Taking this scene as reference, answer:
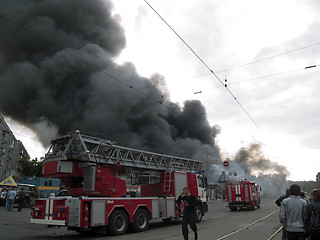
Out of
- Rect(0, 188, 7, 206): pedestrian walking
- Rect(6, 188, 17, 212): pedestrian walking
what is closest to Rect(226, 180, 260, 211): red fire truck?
Rect(6, 188, 17, 212): pedestrian walking

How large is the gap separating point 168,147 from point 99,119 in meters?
8.71

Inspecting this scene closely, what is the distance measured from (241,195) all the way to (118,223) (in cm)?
1336

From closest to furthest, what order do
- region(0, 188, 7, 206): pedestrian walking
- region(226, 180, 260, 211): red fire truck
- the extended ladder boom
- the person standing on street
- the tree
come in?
the person standing on street
the extended ladder boom
region(226, 180, 260, 211): red fire truck
region(0, 188, 7, 206): pedestrian walking
the tree

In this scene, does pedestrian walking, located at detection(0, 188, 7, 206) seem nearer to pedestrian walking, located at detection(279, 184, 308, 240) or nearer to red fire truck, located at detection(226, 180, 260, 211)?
red fire truck, located at detection(226, 180, 260, 211)

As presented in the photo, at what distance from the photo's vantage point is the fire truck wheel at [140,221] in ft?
32.0

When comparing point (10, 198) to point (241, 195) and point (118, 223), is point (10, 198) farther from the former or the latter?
point (241, 195)

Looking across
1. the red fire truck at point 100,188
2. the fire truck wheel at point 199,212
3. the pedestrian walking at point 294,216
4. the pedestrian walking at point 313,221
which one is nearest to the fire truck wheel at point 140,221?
the red fire truck at point 100,188

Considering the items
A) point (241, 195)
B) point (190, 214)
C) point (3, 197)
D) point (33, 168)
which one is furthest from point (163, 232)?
point (33, 168)

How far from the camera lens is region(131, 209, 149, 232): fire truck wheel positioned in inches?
384

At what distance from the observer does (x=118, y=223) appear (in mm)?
9273

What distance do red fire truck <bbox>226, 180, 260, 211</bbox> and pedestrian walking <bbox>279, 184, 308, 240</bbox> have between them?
1685 cm

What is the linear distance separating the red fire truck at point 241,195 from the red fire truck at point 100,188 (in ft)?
30.5

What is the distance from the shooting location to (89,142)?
9859 mm

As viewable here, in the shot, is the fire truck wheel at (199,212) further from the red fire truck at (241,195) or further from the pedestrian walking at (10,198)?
the pedestrian walking at (10,198)
